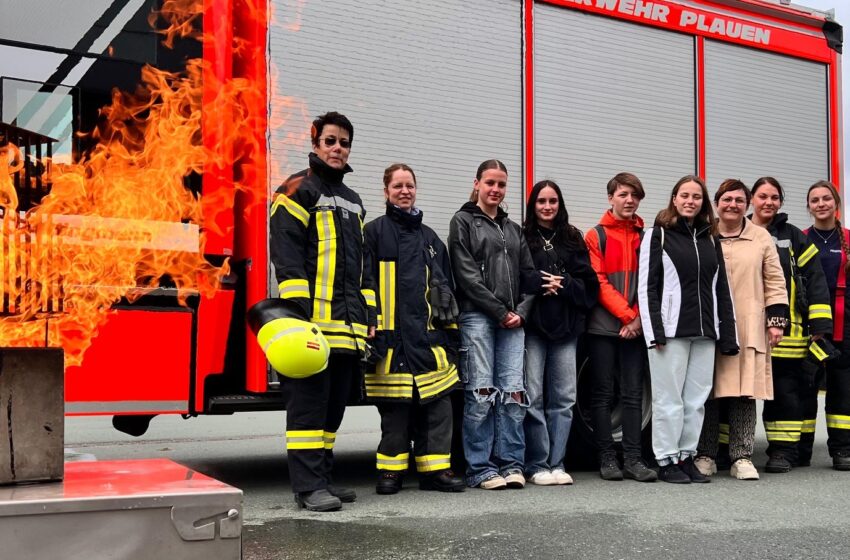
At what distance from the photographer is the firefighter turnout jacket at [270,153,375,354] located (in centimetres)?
452

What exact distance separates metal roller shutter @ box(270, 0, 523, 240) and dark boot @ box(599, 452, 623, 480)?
1602mm

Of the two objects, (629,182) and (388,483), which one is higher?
(629,182)

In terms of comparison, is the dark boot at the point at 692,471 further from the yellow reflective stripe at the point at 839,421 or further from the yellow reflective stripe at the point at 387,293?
the yellow reflective stripe at the point at 387,293

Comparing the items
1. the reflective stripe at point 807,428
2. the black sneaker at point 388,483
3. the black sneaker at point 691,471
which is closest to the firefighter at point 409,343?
the black sneaker at point 388,483

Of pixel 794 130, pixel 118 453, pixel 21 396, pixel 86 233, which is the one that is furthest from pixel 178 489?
pixel 794 130

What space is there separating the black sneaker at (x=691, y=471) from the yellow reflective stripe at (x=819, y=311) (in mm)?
1294

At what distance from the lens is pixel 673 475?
552 cm

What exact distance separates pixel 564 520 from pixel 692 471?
1617 mm

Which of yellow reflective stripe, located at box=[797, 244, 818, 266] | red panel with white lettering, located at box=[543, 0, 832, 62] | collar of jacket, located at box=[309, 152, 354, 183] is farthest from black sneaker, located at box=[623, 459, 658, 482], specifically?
red panel with white lettering, located at box=[543, 0, 832, 62]

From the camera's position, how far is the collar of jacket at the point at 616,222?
19.2 feet

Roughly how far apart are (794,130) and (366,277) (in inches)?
160

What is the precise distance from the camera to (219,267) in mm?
4805

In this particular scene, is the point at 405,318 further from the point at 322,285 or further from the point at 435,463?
the point at 435,463

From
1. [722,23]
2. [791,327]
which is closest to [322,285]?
[791,327]
